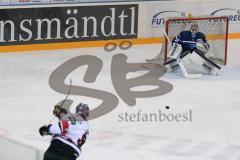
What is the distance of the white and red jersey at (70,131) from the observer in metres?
5.76

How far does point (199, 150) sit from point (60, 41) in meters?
5.83

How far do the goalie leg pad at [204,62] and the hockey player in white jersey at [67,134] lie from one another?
6126 mm

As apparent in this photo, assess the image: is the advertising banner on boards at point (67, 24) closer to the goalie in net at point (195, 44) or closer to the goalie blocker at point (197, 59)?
the goalie in net at point (195, 44)

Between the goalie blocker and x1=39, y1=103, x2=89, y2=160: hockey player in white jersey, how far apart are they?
595 centimetres

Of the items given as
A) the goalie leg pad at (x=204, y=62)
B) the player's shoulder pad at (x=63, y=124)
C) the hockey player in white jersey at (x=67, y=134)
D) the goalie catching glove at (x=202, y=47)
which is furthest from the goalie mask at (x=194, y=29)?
the player's shoulder pad at (x=63, y=124)

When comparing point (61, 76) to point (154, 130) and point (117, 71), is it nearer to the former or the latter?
point (117, 71)

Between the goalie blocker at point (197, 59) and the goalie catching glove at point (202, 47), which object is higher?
the goalie catching glove at point (202, 47)

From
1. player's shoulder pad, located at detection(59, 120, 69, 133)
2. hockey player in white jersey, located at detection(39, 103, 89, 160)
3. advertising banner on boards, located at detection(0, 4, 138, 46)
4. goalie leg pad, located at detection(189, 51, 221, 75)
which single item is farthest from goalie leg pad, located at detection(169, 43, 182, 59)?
player's shoulder pad, located at detection(59, 120, 69, 133)

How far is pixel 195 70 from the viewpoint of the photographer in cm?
1192

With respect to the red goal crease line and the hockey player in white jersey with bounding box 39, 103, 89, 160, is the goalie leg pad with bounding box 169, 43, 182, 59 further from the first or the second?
the hockey player in white jersey with bounding box 39, 103, 89, 160

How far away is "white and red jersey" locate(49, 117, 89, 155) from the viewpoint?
5758 mm

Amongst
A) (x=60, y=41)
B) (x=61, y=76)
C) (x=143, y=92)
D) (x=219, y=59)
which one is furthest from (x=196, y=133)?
Result: (x=60, y=41)

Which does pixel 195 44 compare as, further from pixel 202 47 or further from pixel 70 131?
pixel 70 131

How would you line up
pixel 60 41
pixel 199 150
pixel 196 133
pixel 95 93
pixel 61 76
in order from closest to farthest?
pixel 199 150, pixel 196 133, pixel 95 93, pixel 61 76, pixel 60 41
